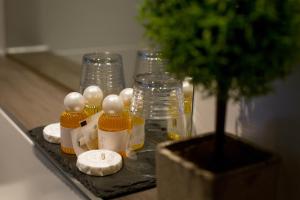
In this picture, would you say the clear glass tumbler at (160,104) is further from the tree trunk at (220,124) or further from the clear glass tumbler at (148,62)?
the tree trunk at (220,124)

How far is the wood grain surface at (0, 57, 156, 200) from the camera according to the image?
1.13 meters

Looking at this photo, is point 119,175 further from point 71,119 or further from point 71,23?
point 71,23

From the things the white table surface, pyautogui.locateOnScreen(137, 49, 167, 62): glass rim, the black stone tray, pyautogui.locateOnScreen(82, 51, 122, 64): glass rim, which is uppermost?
pyautogui.locateOnScreen(137, 49, 167, 62): glass rim

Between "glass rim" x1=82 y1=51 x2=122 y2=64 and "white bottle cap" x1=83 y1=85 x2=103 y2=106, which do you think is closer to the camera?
"white bottle cap" x1=83 y1=85 x2=103 y2=106

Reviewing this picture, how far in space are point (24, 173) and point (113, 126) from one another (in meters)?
0.34

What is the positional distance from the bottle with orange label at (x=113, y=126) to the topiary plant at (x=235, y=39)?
32 cm

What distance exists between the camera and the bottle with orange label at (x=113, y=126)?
2.72 feet

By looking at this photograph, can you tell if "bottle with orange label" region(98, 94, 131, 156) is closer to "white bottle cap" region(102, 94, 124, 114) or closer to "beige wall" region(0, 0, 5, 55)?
"white bottle cap" region(102, 94, 124, 114)

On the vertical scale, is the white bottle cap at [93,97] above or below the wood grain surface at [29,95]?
above

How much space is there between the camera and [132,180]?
790mm

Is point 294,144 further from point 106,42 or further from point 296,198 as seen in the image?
point 106,42

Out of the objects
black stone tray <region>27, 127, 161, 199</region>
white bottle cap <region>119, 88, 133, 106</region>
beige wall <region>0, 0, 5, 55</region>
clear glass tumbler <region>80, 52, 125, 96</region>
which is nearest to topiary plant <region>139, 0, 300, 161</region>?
black stone tray <region>27, 127, 161, 199</region>

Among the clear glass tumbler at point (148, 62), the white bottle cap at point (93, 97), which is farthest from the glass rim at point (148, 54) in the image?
the white bottle cap at point (93, 97)

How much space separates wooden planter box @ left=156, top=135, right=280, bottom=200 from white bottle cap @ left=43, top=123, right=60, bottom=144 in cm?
36
